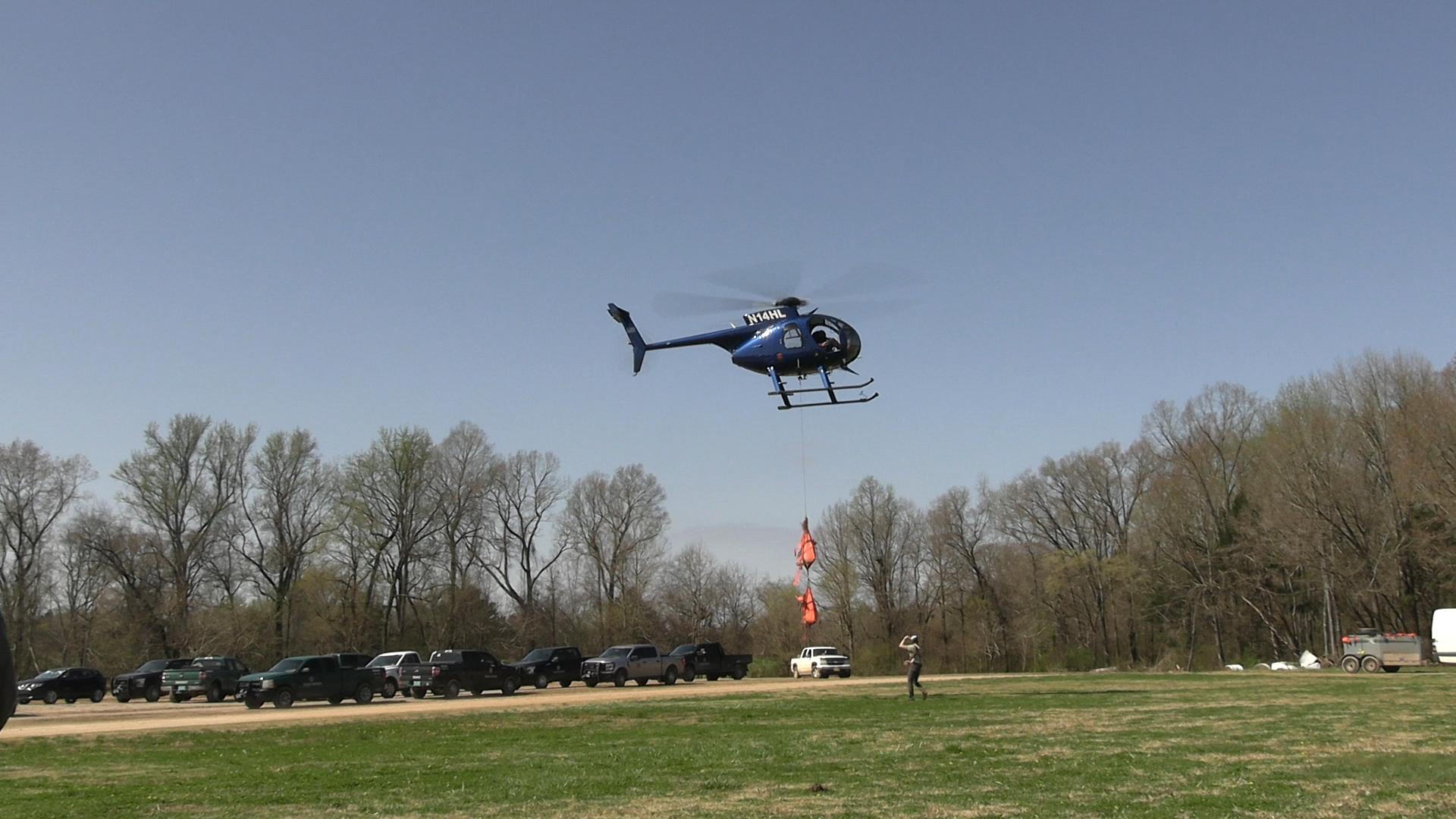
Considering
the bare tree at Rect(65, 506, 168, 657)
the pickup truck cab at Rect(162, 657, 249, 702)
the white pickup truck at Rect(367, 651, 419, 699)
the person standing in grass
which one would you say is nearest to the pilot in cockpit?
the person standing in grass

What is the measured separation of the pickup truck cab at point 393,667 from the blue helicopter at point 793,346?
66.6 ft

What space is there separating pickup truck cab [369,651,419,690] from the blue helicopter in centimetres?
2029

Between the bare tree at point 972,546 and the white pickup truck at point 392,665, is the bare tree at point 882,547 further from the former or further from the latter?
the white pickup truck at point 392,665

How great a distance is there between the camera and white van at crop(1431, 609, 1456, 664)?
142 feet

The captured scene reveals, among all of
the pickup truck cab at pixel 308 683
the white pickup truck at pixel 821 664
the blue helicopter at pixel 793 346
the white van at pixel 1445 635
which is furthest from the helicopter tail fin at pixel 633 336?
the white van at pixel 1445 635

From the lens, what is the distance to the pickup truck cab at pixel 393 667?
41.9 meters

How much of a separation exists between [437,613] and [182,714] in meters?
39.3

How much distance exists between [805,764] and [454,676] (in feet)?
95.1

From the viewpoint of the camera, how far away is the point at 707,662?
51406mm

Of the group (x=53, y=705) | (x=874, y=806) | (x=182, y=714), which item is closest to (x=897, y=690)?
(x=182, y=714)

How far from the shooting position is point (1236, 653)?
66.1m

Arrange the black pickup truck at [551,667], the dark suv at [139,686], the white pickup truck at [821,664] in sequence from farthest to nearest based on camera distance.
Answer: the white pickup truck at [821,664] → the black pickup truck at [551,667] → the dark suv at [139,686]

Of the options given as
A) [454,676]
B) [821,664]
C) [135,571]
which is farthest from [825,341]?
[135,571]

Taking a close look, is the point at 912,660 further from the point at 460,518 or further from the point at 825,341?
the point at 460,518
